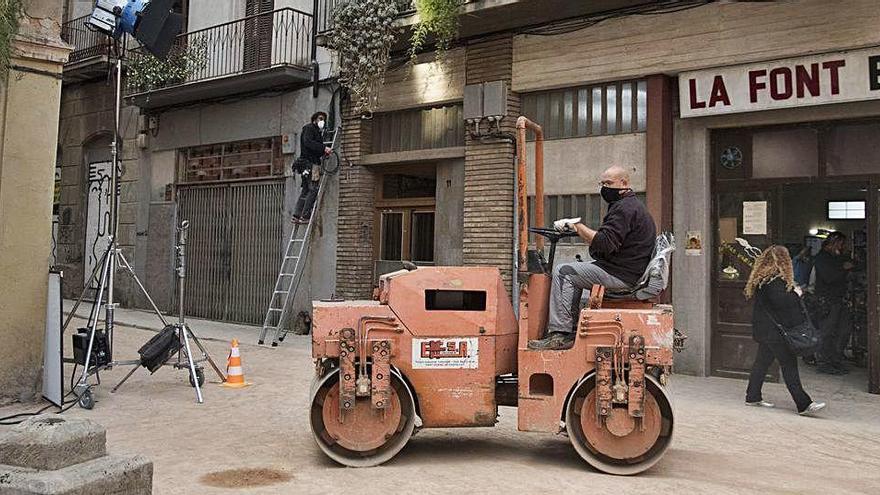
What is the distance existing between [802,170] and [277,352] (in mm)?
8051

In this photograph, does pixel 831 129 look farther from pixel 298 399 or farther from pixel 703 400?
pixel 298 399

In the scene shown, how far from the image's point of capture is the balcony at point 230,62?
46.9 feet

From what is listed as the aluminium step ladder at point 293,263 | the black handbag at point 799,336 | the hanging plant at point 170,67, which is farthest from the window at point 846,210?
the hanging plant at point 170,67

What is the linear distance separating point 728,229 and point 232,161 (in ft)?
34.5

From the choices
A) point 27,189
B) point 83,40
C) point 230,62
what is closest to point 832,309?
point 27,189

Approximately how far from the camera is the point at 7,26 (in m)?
7.08


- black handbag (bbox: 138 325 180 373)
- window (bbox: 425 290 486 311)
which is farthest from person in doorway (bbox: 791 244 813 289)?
black handbag (bbox: 138 325 180 373)

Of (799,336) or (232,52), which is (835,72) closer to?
(799,336)

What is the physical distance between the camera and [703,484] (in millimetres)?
5156

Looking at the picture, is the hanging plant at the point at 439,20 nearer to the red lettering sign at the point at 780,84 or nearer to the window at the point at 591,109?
the window at the point at 591,109

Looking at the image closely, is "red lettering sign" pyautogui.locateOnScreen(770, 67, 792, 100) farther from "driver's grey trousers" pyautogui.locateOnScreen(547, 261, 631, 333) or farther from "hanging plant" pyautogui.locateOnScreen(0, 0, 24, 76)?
"hanging plant" pyautogui.locateOnScreen(0, 0, 24, 76)

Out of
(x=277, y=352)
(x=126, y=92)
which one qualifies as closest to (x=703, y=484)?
(x=277, y=352)

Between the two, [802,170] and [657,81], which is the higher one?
[657,81]

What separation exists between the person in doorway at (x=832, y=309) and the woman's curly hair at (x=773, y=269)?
96.5 inches
